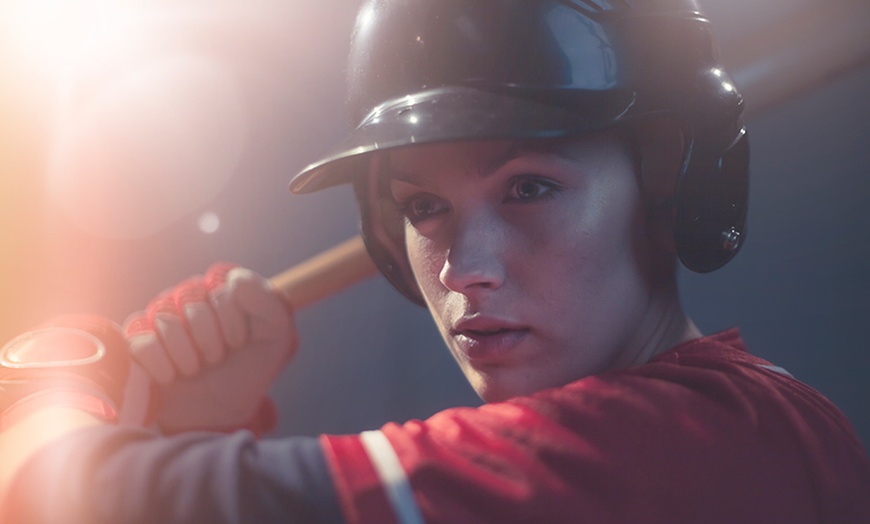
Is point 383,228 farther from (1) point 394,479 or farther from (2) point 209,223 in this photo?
(2) point 209,223

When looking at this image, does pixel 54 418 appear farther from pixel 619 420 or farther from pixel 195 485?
pixel 619 420

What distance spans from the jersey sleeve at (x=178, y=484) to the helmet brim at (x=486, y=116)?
216 millimetres

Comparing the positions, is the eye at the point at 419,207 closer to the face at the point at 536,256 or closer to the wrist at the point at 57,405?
the face at the point at 536,256

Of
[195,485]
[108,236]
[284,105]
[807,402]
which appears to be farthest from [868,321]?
[108,236]

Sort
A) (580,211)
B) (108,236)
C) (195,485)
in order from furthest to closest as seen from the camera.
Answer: (108,236), (580,211), (195,485)

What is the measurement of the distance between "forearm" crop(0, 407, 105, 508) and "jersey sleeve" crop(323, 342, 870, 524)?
0.63ft

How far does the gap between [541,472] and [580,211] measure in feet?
0.63

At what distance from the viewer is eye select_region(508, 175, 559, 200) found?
542mm

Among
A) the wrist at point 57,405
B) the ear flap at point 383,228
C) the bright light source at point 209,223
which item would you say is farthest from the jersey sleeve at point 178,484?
the bright light source at point 209,223

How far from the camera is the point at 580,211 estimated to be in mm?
542

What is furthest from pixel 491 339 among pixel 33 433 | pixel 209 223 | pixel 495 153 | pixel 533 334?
pixel 209 223

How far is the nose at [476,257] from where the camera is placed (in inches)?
20.4

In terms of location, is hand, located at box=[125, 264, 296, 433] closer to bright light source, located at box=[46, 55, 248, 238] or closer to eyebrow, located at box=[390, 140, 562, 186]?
eyebrow, located at box=[390, 140, 562, 186]

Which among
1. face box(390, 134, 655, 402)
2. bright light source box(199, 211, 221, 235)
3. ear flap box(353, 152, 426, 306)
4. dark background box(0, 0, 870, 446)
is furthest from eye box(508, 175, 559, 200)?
bright light source box(199, 211, 221, 235)
